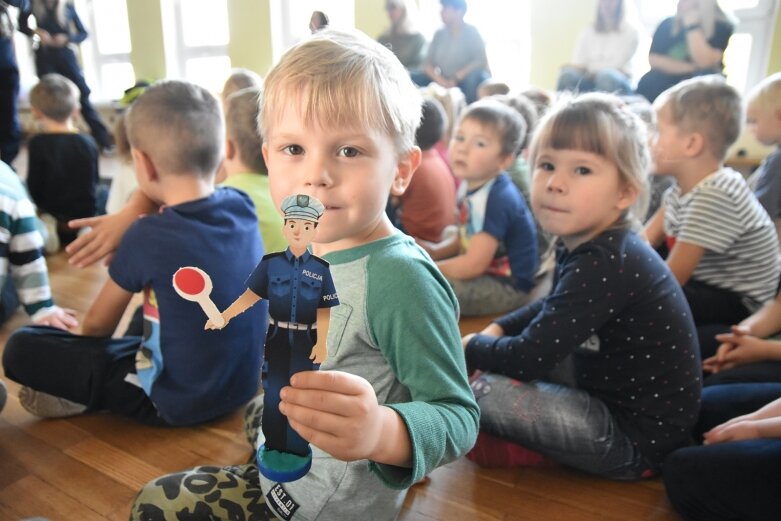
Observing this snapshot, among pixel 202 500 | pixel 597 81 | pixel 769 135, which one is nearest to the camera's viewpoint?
pixel 202 500

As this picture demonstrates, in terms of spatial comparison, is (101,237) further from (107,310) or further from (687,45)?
(687,45)

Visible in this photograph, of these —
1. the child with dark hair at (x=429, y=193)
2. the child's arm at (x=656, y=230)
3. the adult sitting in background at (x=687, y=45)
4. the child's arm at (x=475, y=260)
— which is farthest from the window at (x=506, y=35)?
the child's arm at (x=475, y=260)

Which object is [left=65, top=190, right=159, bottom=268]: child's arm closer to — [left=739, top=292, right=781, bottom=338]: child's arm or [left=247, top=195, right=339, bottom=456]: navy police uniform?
[left=247, top=195, right=339, bottom=456]: navy police uniform

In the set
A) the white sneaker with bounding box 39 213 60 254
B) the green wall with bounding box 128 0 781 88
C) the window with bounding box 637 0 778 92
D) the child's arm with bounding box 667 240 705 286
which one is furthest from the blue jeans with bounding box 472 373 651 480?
the green wall with bounding box 128 0 781 88

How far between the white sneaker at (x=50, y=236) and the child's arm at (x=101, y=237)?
1485mm

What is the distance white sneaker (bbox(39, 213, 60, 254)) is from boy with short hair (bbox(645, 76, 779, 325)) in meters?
2.59

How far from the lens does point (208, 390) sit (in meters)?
1.30

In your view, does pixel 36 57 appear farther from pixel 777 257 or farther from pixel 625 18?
pixel 777 257

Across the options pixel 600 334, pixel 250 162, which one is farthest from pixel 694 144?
pixel 250 162

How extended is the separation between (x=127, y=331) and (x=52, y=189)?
61.5 inches

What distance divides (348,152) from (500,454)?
0.89 metres

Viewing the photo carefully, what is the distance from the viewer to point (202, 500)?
2.94 feet

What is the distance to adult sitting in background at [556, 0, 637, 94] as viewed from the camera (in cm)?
418

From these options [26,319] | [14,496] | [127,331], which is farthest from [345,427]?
[26,319]
